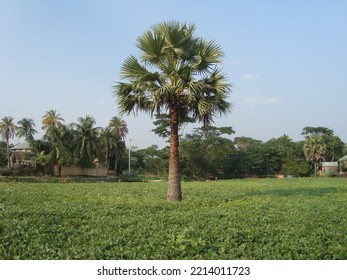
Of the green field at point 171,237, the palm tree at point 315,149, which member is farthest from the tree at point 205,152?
the green field at point 171,237

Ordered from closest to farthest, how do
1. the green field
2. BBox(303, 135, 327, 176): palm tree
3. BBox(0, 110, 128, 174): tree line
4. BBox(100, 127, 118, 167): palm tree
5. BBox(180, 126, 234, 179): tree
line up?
1. the green field
2. BBox(0, 110, 128, 174): tree line
3. BBox(180, 126, 234, 179): tree
4. BBox(100, 127, 118, 167): palm tree
5. BBox(303, 135, 327, 176): palm tree

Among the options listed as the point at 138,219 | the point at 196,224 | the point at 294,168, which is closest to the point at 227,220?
the point at 196,224

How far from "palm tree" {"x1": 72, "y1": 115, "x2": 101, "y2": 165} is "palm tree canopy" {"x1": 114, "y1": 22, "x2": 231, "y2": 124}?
37748 mm

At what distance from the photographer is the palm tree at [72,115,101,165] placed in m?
49.6

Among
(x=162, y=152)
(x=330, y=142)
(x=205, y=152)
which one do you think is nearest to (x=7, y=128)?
(x=162, y=152)

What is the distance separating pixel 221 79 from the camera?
518 inches

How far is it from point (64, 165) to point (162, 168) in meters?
19.9

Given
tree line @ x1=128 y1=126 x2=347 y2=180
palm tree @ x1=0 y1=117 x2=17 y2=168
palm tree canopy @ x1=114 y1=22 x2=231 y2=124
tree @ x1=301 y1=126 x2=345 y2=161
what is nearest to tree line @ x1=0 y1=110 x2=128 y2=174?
palm tree @ x1=0 y1=117 x2=17 y2=168

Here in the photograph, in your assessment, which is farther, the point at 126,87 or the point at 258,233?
the point at 126,87

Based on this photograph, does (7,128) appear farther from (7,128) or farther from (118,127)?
(118,127)

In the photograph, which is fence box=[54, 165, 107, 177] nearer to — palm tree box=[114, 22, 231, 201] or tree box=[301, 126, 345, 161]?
palm tree box=[114, 22, 231, 201]

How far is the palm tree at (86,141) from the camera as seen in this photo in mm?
49562

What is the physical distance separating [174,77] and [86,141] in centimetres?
3939
